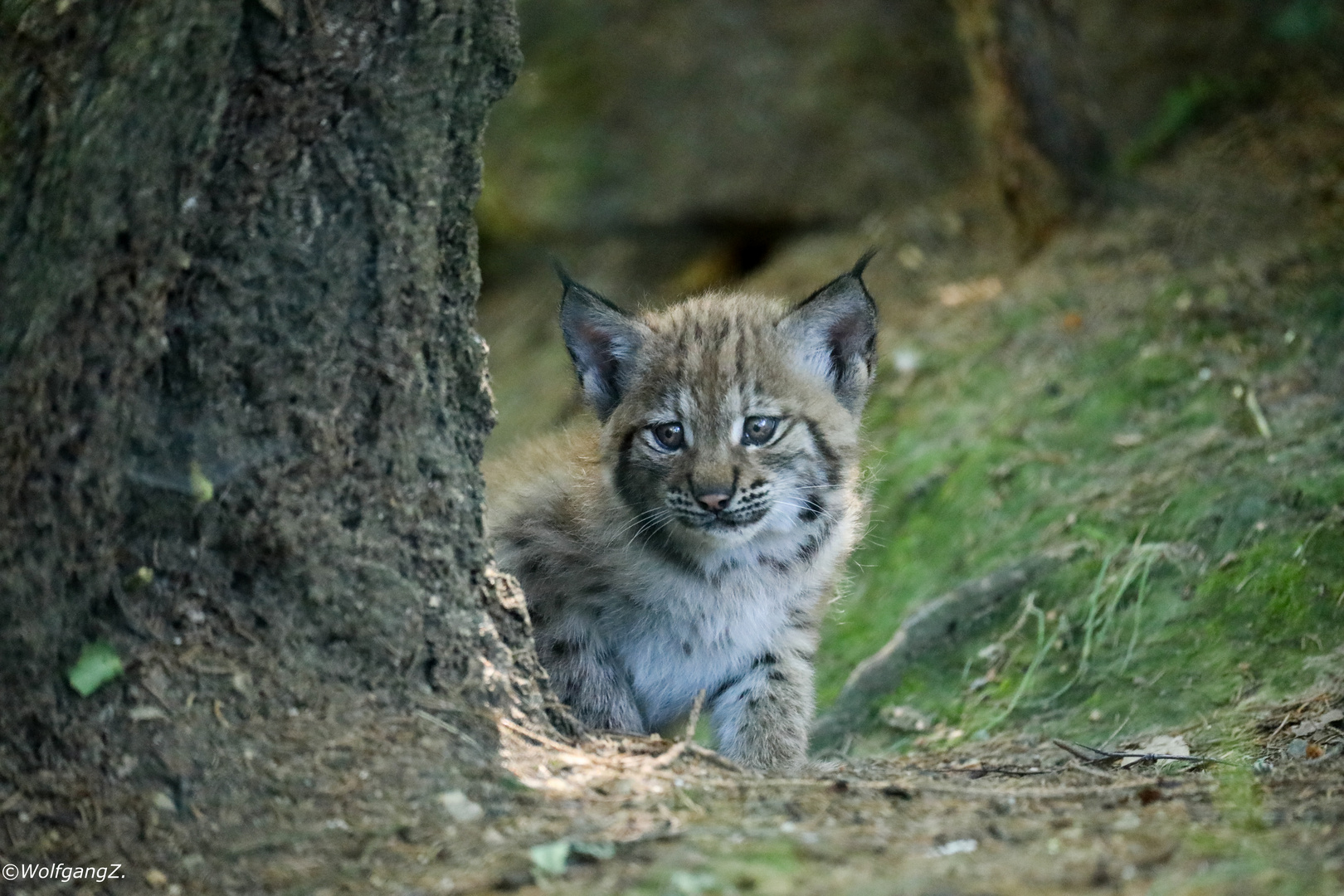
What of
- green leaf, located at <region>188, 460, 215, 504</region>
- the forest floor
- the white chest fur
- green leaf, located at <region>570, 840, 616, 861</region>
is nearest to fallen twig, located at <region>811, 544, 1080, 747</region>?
the forest floor

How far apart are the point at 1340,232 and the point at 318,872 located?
6.31m

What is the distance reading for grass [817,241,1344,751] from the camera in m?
4.89

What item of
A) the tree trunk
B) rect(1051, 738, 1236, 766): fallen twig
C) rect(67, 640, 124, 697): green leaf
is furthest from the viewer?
the tree trunk

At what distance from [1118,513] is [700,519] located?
7.21 ft

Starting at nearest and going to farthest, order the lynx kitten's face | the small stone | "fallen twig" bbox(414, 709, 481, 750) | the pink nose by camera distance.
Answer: the small stone
"fallen twig" bbox(414, 709, 481, 750)
the pink nose
the lynx kitten's face

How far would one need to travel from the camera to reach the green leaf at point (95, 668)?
3037 millimetres

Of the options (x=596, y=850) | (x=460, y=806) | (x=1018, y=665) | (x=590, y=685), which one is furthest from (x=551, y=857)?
(x=1018, y=665)

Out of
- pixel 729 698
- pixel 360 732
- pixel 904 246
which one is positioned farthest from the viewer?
pixel 904 246

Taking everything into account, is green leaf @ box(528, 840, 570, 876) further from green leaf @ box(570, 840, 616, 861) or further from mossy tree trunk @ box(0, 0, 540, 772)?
mossy tree trunk @ box(0, 0, 540, 772)

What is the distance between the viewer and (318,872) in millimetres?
2945

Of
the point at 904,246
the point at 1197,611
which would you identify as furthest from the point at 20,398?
the point at 904,246

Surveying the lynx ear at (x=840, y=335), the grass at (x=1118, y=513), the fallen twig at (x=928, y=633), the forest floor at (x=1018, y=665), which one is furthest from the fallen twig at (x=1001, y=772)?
the fallen twig at (x=928, y=633)

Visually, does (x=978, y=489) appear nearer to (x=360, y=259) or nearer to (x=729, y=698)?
(x=729, y=698)

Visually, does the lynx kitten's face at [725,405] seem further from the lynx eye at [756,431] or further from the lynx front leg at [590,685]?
the lynx front leg at [590,685]
